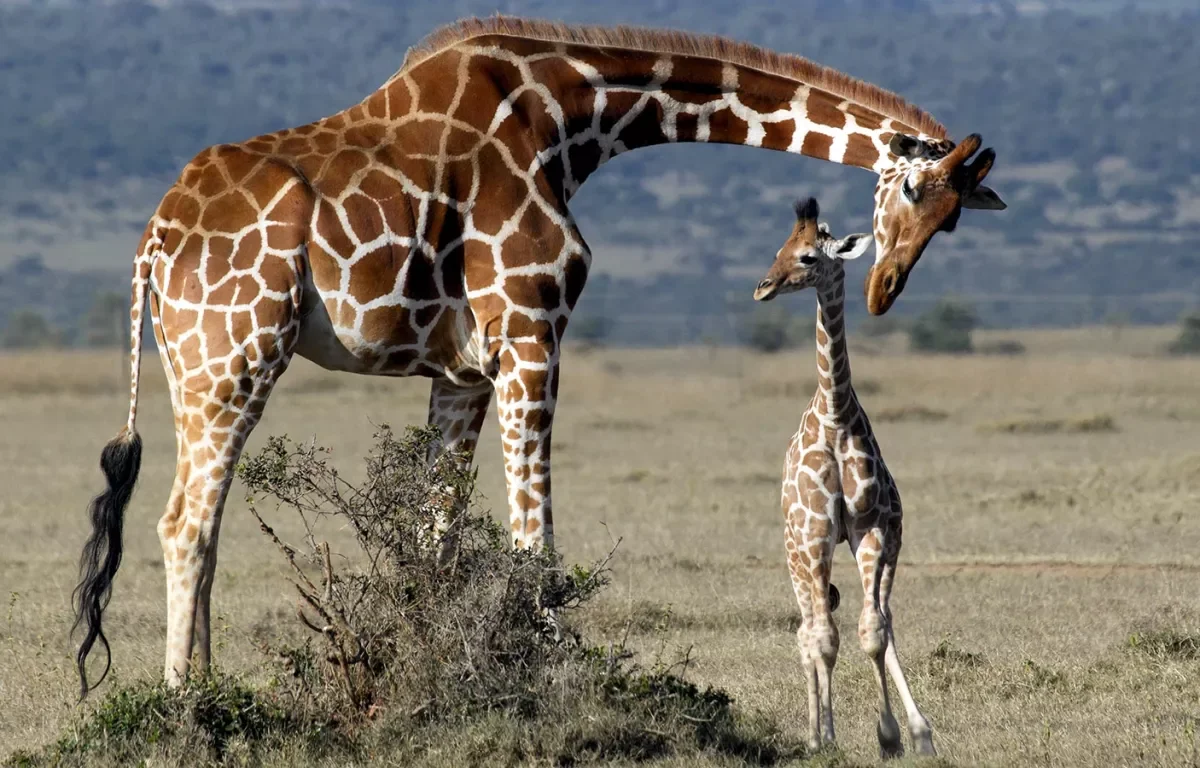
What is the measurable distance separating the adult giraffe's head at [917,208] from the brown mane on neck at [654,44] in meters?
0.96

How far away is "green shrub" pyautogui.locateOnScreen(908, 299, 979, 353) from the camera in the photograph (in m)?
51.2

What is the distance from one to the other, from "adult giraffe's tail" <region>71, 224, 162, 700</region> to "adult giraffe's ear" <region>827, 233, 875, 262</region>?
2860 mm

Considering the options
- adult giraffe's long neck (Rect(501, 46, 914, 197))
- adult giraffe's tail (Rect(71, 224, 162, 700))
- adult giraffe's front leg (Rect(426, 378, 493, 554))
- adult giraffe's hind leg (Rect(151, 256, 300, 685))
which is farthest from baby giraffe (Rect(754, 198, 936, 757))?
adult giraffe's tail (Rect(71, 224, 162, 700))

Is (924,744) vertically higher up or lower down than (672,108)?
lower down

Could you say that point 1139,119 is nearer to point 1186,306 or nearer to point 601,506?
point 1186,306

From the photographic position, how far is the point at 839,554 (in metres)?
14.0

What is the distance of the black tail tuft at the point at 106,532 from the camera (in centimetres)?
810

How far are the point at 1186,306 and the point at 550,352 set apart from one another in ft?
333

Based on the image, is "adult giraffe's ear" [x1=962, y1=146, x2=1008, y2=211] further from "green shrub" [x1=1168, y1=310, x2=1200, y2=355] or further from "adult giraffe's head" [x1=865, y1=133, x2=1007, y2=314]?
"green shrub" [x1=1168, y1=310, x2=1200, y2=355]

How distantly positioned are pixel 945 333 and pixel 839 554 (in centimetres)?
3938

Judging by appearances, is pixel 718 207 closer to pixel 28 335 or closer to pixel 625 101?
pixel 28 335

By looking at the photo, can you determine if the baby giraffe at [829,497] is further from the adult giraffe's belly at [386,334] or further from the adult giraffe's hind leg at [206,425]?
the adult giraffe's hind leg at [206,425]

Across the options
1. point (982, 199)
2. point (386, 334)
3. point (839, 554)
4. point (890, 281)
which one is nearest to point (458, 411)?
point (386, 334)

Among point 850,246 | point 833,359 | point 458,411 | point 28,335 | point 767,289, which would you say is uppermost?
point 28,335
